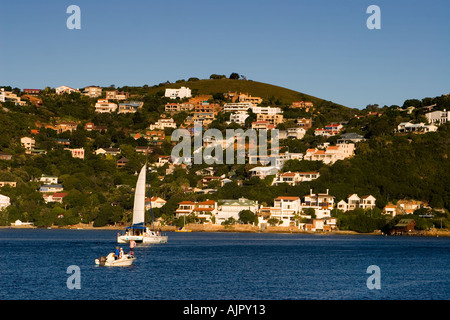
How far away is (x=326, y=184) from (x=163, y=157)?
43321mm

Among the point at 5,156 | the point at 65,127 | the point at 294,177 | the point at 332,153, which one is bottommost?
the point at 294,177

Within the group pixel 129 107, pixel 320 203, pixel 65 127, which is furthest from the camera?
pixel 129 107

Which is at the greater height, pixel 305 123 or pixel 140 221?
pixel 305 123

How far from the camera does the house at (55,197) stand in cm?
11586

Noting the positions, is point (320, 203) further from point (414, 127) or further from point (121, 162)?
point (121, 162)

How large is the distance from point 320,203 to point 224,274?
6908 cm

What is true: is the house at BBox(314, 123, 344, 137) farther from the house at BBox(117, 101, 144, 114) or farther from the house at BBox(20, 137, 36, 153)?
the house at BBox(20, 137, 36, 153)

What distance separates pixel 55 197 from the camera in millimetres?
116312

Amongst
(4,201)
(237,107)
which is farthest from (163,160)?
(237,107)

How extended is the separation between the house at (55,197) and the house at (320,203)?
130 ft

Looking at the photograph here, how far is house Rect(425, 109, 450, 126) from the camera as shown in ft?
476

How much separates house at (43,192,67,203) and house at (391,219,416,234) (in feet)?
174
